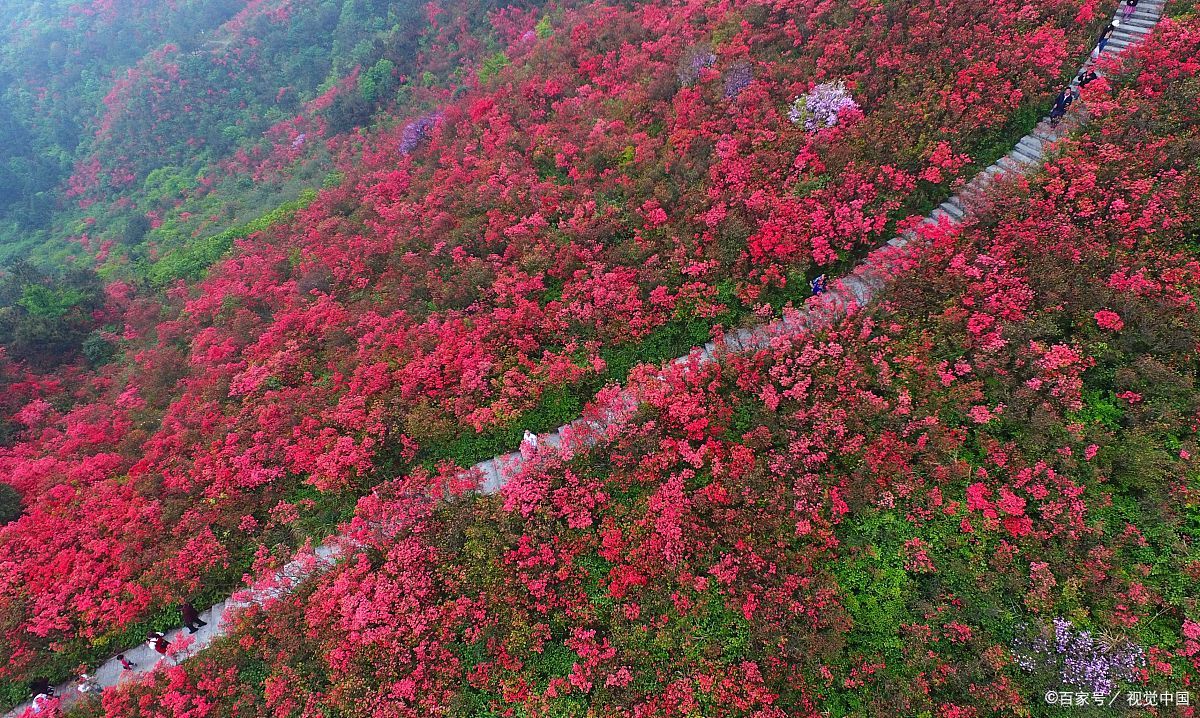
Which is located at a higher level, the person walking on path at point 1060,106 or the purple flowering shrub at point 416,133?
the purple flowering shrub at point 416,133

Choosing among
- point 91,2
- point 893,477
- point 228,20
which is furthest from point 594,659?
point 91,2

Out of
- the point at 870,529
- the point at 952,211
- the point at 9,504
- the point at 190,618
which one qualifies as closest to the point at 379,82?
the point at 9,504

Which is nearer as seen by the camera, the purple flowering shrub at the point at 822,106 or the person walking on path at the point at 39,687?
the person walking on path at the point at 39,687

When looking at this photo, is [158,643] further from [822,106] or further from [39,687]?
[822,106]

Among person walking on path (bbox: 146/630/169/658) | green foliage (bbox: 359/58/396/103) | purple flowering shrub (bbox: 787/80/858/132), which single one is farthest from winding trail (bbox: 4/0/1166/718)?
green foliage (bbox: 359/58/396/103)

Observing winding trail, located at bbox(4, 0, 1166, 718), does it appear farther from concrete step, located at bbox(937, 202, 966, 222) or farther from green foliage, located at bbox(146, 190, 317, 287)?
green foliage, located at bbox(146, 190, 317, 287)

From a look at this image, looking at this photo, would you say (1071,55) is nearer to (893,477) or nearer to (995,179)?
(995,179)

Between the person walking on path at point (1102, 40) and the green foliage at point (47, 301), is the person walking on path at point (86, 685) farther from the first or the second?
the person walking on path at point (1102, 40)

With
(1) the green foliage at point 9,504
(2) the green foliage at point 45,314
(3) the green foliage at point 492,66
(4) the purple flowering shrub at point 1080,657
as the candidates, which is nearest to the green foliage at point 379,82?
(3) the green foliage at point 492,66
